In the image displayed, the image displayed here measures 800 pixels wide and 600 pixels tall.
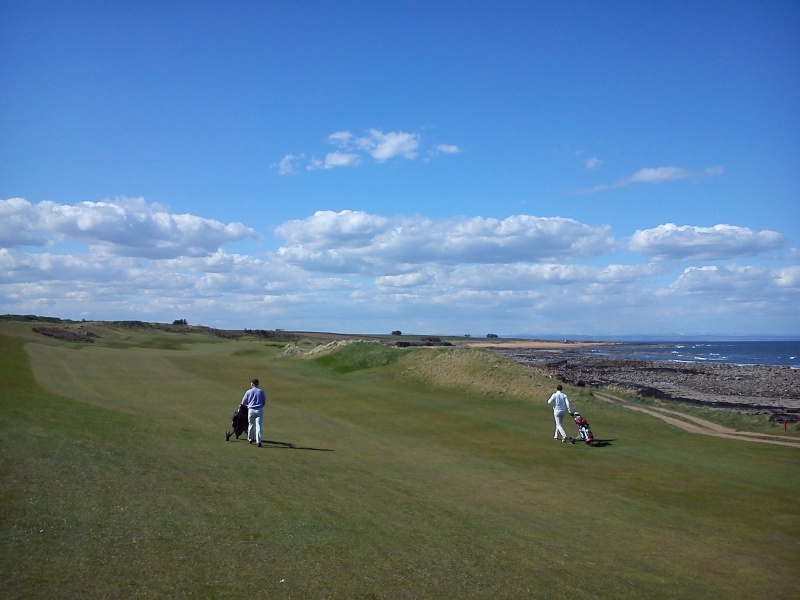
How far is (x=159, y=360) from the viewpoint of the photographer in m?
57.9

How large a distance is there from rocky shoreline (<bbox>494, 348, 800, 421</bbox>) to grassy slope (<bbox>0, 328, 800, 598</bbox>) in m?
28.3

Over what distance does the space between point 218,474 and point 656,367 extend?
339ft

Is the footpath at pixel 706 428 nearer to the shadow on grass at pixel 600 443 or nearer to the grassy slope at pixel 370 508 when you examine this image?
the grassy slope at pixel 370 508

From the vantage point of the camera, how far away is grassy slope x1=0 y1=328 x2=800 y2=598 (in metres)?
9.44

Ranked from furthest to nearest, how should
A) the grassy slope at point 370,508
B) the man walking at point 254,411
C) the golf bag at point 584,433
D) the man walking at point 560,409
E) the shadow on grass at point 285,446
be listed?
the man walking at point 560,409 < the golf bag at point 584,433 < the man walking at point 254,411 < the shadow on grass at point 285,446 < the grassy slope at point 370,508

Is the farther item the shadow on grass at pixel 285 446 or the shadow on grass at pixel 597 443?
the shadow on grass at pixel 597 443

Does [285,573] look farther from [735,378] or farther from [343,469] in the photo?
[735,378]

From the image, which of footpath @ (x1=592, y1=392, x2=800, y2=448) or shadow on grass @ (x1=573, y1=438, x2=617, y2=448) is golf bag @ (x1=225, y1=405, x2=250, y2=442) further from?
footpath @ (x1=592, y1=392, x2=800, y2=448)

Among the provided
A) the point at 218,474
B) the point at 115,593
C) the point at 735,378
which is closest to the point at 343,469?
the point at 218,474

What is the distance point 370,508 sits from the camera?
13820mm

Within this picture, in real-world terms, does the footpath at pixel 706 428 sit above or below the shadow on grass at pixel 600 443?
below

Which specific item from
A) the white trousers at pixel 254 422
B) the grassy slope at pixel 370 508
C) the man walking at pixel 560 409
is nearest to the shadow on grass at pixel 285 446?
the grassy slope at pixel 370 508

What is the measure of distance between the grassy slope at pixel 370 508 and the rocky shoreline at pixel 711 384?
28334 millimetres

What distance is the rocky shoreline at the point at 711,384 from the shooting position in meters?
56.8
